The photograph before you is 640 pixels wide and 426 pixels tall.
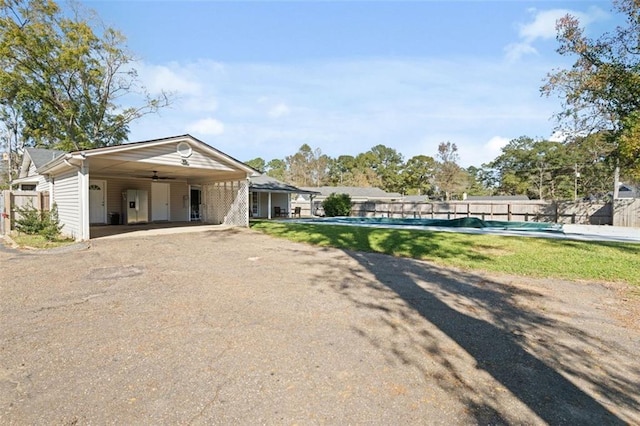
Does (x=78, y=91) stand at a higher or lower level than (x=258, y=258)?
higher

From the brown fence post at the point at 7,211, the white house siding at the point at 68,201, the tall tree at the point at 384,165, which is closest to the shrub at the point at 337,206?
the white house siding at the point at 68,201

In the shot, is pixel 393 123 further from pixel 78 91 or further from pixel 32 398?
pixel 32 398

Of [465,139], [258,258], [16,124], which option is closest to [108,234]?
[258,258]

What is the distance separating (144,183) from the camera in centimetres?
1669

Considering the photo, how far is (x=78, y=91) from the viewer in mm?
24359

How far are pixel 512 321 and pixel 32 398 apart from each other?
4.70 m

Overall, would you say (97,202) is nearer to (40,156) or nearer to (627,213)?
(40,156)

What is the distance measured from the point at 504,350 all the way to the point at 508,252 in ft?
18.8

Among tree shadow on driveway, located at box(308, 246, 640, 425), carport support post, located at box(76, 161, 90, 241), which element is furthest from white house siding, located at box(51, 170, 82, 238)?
tree shadow on driveway, located at box(308, 246, 640, 425)

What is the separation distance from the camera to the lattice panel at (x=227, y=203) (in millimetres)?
14445

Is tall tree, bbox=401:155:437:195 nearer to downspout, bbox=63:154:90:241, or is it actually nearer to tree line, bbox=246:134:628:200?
tree line, bbox=246:134:628:200

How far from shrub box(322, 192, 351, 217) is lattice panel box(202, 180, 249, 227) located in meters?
10.8

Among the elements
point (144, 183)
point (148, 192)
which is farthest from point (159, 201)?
point (144, 183)

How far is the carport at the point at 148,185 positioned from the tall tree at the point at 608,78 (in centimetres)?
1594
